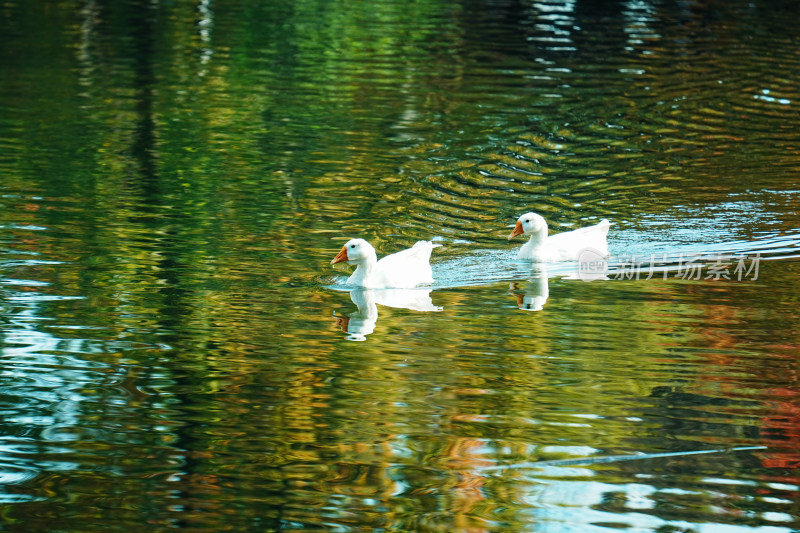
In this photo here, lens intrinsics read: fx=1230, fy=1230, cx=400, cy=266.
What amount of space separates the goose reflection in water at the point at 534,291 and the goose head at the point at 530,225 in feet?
1.41

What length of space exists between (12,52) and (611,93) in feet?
44.2

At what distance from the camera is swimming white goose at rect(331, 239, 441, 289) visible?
42.0 ft

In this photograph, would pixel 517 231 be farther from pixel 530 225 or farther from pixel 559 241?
pixel 559 241

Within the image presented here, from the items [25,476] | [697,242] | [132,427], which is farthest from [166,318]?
[697,242]

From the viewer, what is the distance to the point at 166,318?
37.3ft

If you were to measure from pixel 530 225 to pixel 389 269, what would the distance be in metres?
1.99

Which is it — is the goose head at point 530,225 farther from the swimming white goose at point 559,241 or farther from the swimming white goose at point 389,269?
the swimming white goose at point 389,269

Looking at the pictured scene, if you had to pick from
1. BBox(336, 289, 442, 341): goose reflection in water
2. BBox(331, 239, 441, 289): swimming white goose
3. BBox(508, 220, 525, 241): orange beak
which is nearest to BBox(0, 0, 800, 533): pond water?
BBox(336, 289, 442, 341): goose reflection in water

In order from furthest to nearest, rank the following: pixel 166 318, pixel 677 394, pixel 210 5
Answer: pixel 210 5 < pixel 166 318 < pixel 677 394

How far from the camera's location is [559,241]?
14.0 meters

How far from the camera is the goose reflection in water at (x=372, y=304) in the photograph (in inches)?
446

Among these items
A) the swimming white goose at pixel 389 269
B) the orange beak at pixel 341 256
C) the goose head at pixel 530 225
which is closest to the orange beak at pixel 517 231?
the goose head at pixel 530 225

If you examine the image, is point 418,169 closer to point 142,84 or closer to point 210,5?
point 142,84
